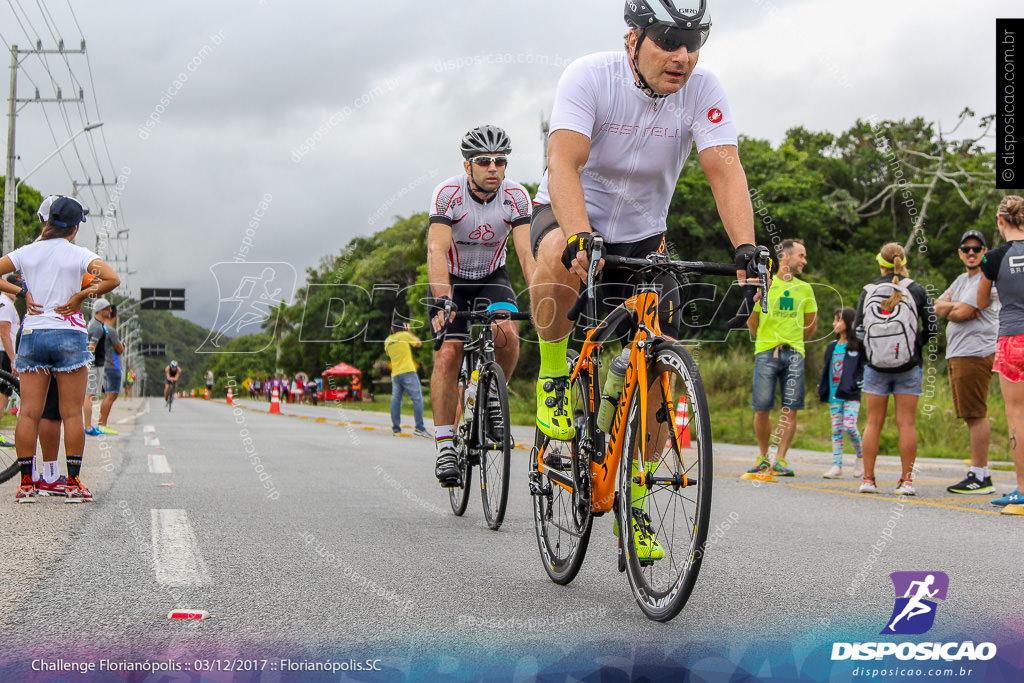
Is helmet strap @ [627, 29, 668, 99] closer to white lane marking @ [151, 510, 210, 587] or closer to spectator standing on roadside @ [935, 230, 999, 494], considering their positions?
white lane marking @ [151, 510, 210, 587]

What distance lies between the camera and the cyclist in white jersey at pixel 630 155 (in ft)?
11.6

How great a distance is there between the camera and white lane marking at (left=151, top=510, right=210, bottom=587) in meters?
3.90

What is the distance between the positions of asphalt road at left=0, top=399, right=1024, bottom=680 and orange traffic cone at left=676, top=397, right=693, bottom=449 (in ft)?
2.00

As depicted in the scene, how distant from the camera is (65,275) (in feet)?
20.8

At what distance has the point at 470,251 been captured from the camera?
6.31 m

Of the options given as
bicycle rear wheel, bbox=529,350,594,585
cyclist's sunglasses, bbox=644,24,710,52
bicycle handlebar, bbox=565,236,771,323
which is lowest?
bicycle rear wheel, bbox=529,350,594,585

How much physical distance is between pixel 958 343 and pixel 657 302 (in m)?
5.62

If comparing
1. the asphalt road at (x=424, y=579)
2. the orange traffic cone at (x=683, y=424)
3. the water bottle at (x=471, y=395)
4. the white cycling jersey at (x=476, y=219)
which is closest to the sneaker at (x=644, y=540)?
the asphalt road at (x=424, y=579)

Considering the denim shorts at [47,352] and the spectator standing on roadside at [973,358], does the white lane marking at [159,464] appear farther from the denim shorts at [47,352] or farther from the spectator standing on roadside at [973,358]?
the spectator standing on roadside at [973,358]

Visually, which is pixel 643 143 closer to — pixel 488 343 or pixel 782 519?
pixel 488 343

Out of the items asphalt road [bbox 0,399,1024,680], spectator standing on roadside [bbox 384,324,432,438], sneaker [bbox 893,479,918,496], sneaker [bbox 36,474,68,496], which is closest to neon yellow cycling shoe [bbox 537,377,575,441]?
asphalt road [bbox 0,399,1024,680]

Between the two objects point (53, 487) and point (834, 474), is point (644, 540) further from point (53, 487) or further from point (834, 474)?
point (834, 474)

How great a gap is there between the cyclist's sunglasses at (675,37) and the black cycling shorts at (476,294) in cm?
273

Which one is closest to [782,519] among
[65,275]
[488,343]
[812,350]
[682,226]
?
[488,343]
